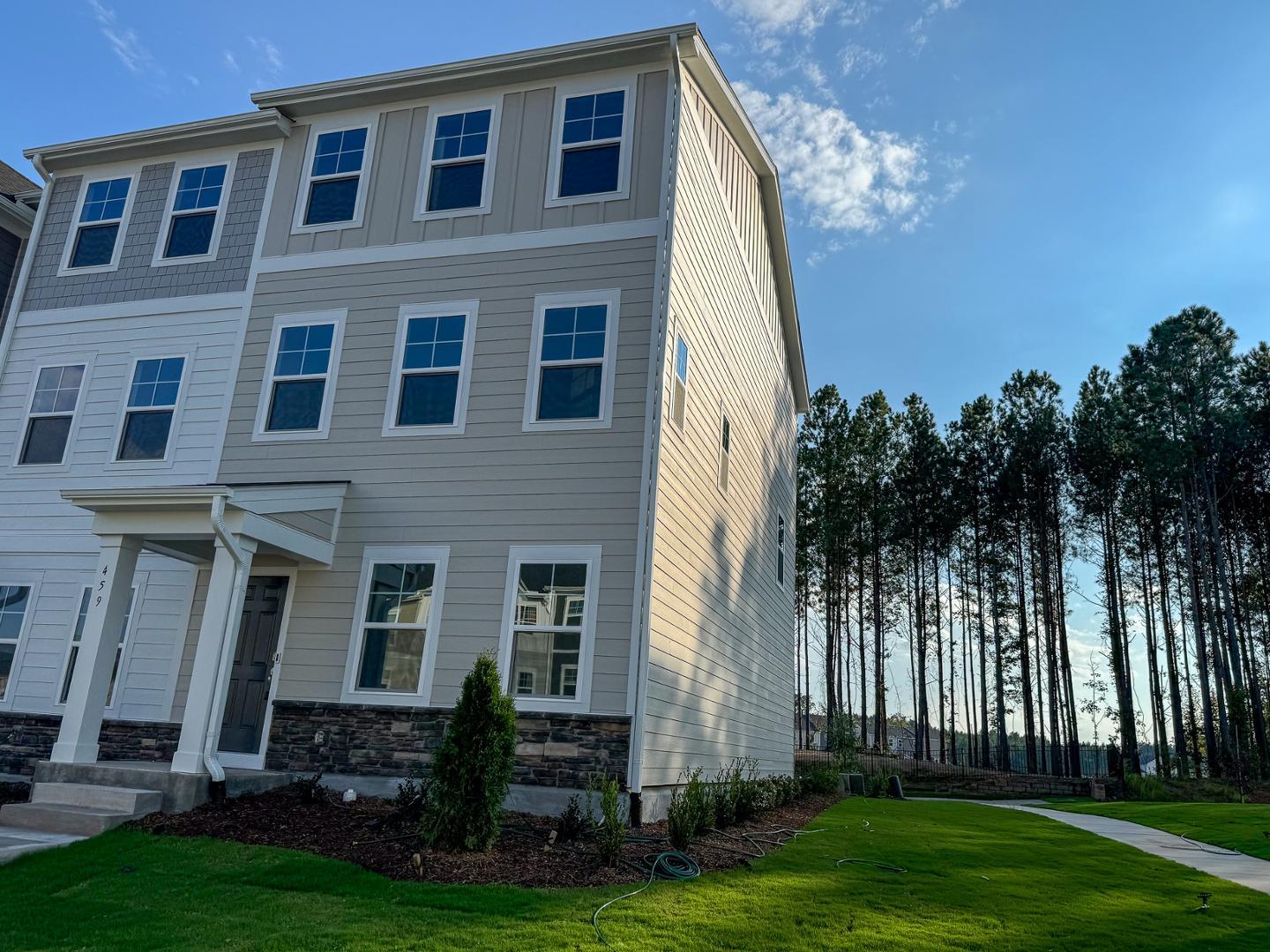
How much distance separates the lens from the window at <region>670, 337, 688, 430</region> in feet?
31.6

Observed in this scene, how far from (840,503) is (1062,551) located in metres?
7.77

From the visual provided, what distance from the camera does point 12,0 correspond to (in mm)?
10922

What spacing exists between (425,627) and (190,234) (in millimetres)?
7071

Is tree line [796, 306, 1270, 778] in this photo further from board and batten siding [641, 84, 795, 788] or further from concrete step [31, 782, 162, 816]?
concrete step [31, 782, 162, 816]

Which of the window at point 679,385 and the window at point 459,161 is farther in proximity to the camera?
the window at point 459,161

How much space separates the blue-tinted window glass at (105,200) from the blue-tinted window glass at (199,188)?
102cm

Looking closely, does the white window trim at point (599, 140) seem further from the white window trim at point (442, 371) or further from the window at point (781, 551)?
the window at point (781, 551)

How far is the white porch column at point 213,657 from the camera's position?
7969mm

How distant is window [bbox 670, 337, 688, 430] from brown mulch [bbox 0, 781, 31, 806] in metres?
8.03

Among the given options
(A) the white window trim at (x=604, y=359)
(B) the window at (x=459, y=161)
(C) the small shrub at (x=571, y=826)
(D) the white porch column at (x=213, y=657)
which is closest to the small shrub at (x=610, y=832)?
(C) the small shrub at (x=571, y=826)

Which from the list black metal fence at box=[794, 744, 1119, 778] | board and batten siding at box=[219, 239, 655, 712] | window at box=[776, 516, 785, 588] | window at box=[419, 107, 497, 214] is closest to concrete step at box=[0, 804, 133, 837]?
board and batten siding at box=[219, 239, 655, 712]

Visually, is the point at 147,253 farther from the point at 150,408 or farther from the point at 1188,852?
the point at 1188,852

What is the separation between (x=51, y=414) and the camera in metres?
11.8

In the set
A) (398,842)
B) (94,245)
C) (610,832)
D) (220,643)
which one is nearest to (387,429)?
(220,643)
